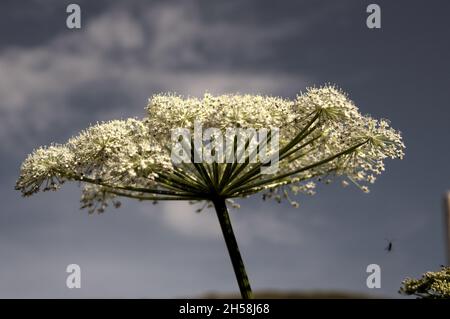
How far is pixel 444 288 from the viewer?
13258 mm

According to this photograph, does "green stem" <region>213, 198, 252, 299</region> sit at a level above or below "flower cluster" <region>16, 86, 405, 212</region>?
below

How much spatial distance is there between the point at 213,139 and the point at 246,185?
5.42 ft

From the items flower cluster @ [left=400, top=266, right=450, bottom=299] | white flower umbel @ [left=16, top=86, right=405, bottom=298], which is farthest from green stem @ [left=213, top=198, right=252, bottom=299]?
flower cluster @ [left=400, top=266, right=450, bottom=299]

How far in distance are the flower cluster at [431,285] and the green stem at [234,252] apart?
390 cm

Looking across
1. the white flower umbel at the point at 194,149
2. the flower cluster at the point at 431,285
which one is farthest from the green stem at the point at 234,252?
the flower cluster at the point at 431,285

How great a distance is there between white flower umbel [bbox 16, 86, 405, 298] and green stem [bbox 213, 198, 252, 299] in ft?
0.07

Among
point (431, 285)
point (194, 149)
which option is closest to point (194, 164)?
point (194, 149)

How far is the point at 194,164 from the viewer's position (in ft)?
42.6

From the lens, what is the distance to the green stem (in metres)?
13.2

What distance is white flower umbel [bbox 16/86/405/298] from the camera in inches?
499

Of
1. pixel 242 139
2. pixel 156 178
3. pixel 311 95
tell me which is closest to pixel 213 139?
pixel 242 139

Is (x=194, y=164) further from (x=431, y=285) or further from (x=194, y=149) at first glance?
(x=431, y=285)

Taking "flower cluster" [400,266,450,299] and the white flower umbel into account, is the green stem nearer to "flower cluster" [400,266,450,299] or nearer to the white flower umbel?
the white flower umbel
